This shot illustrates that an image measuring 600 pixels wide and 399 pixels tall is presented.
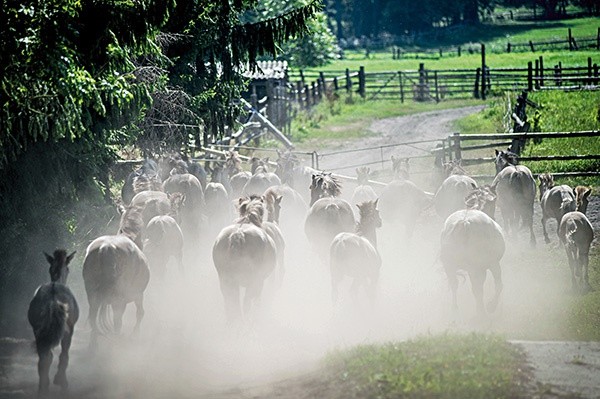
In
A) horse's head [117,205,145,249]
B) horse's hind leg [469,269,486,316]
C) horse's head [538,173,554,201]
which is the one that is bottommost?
horse's hind leg [469,269,486,316]

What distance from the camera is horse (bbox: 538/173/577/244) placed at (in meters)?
18.6

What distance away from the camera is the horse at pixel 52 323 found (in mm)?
11906

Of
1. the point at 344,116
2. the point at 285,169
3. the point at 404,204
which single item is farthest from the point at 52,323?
the point at 344,116

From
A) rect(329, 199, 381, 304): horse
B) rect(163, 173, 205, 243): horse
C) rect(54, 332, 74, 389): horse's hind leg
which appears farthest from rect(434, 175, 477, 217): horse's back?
rect(54, 332, 74, 389): horse's hind leg

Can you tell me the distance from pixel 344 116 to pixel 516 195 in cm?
2784

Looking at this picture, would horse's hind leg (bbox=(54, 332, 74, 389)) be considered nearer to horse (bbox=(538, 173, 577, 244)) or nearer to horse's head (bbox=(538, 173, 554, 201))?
horse (bbox=(538, 173, 577, 244))

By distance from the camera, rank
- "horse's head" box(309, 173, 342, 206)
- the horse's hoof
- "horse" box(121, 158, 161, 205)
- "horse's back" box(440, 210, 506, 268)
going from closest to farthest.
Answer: the horse's hoof
"horse's back" box(440, 210, 506, 268)
"horse's head" box(309, 173, 342, 206)
"horse" box(121, 158, 161, 205)

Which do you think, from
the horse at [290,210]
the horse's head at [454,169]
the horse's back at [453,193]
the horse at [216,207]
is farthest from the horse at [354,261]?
the horse at [216,207]

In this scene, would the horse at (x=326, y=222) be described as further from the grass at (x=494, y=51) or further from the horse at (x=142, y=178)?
the grass at (x=494, y=51)

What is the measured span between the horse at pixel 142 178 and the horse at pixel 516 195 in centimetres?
762

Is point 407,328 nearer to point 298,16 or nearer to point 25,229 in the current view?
point 25,229

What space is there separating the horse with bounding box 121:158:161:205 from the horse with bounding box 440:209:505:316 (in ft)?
25.5

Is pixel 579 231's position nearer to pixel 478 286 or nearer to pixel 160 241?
pixel 478 286

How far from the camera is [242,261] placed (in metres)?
14.8
